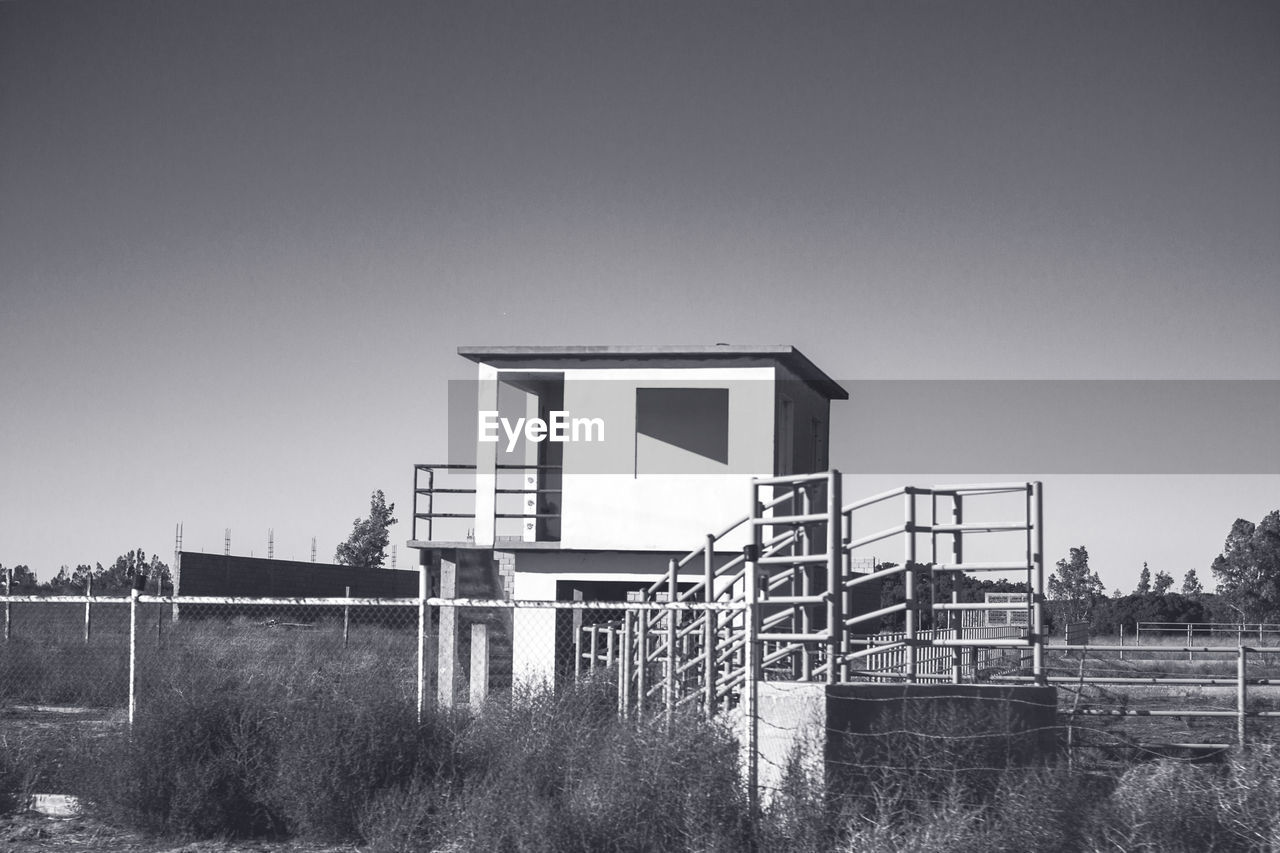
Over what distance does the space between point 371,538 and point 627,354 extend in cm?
4413

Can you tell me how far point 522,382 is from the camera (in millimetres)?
21938

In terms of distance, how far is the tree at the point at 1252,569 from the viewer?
65062 millimetres

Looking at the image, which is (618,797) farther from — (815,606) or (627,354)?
(627,354)

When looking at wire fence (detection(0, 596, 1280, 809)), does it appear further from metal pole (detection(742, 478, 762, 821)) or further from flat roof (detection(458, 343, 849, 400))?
flat roof (detection(458, 343, 849, 400))

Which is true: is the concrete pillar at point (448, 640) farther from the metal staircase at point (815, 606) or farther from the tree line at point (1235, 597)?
the tree line at point (1235, 597)

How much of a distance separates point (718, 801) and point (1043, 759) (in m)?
2.98

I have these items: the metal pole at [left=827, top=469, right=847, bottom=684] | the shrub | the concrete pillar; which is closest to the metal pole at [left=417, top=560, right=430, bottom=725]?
the concrete pillar

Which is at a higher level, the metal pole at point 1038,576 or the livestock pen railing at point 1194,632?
the metal pole at point 1038,576

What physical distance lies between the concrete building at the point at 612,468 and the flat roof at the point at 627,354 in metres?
0.02

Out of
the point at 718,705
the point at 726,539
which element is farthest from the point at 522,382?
the point at 718,705

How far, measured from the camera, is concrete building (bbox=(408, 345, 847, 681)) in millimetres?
20297

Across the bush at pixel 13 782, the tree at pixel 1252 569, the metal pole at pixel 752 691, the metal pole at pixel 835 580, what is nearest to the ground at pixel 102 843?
the bush at pixel 13 782

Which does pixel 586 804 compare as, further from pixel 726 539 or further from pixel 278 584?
pixel 278 584

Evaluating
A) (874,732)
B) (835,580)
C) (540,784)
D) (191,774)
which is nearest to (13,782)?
(191,774)
